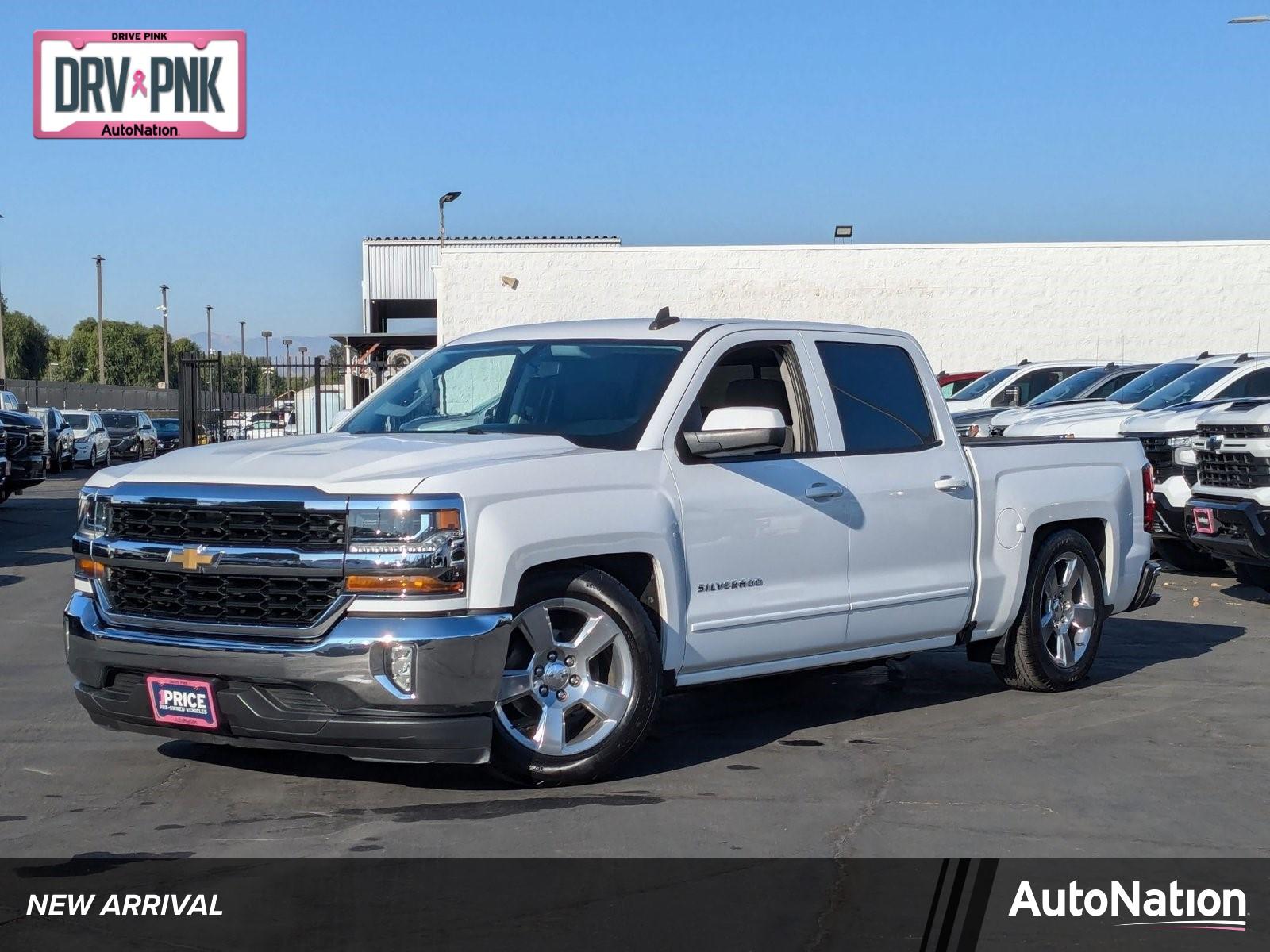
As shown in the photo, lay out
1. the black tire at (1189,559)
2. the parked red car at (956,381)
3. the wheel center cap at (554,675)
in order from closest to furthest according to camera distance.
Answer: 1. the wheel center cap at (554,675)
2. the black tire at (1189,559)
3. the parked red car at (956,381)

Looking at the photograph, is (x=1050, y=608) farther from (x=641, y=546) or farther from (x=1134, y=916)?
(x=1134, y=916)

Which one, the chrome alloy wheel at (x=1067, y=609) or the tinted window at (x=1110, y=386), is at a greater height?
the tinted window at (x=1110, y=386)

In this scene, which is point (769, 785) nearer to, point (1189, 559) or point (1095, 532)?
point (1095, 532)

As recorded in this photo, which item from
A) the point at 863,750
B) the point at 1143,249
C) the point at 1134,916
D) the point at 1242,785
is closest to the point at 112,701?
the point at 863,750

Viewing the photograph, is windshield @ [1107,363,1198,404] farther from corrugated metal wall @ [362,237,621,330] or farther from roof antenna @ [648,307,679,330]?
corrugated metal wall @ [362,237,621,330]

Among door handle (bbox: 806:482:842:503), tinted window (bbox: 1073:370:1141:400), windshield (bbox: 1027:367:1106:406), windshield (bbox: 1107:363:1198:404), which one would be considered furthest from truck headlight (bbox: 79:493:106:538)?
windshield (bbox: 1027:367:1106:406)

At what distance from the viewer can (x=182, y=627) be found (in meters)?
5.89

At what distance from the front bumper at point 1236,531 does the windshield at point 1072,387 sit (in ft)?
32.6

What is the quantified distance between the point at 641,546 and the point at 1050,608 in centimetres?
328

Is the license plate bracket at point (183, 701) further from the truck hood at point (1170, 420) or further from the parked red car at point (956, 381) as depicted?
the parked red car at point (956, 381)

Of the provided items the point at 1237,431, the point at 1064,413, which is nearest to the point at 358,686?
the point at 1237,431

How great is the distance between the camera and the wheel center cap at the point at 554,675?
20.0ft

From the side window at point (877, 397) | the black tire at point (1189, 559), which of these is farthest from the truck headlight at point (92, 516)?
the black tire at point (1189, 559)

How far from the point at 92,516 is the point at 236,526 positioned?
85 cm
